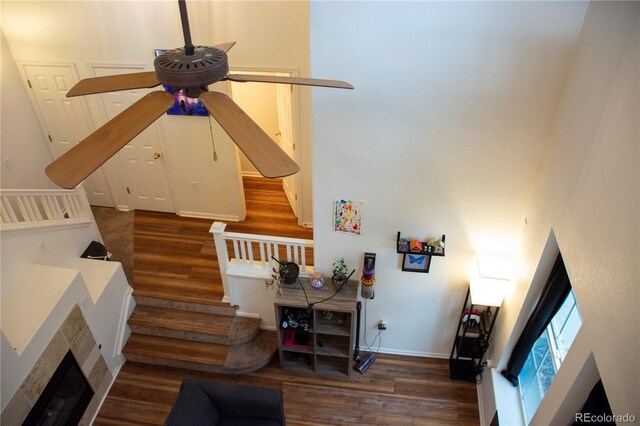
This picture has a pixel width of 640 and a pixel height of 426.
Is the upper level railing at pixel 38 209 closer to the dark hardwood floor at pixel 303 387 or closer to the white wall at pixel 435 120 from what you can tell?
the dark hardwood floor at pixel 303 387

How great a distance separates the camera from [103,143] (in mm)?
1491

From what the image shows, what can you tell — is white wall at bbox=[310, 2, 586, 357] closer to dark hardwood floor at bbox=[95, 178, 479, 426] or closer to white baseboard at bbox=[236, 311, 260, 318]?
A: dark hardwood floor at bbox=[95, 178, 479, 426]

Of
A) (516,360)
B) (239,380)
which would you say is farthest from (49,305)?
(516,360)

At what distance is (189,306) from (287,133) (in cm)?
250

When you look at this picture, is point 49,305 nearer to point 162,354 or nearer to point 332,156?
point 162,354

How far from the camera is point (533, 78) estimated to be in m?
3.15

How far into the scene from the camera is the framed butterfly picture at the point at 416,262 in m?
4.14

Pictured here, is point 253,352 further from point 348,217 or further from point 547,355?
point 547,355

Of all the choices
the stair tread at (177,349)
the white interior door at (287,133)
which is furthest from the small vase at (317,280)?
Result: the white interior door at (287,133)

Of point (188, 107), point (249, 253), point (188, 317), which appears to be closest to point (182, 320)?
point (188, 317)

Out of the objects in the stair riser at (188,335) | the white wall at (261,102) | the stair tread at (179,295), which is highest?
the white wall at (261,102)

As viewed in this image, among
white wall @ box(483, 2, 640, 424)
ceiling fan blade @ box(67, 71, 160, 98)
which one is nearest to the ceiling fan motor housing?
ceiling fan blade @ box(67, 71, 160, 98)

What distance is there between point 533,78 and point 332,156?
165 cm

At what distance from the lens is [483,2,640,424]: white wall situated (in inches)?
78.7
